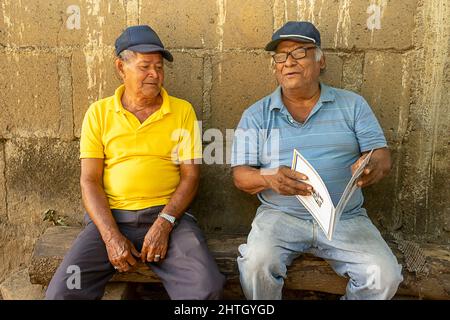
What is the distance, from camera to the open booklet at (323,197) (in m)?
2.43

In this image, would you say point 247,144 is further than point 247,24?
No

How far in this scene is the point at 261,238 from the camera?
283cm

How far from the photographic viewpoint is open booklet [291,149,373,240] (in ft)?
7.97

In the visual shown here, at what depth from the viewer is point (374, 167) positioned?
109 inches

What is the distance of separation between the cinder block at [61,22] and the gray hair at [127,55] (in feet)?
1.69

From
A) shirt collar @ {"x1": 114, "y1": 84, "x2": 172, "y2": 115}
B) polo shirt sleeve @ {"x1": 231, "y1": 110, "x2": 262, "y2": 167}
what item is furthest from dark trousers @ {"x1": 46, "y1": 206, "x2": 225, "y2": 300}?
shirt collar @ {"x1": 114, "y1": 84, "x2": 172, "y2": 115}

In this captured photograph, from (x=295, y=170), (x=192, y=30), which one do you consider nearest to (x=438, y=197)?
(x=295, y=170)

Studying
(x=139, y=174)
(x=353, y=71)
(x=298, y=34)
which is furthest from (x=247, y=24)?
(x=139, y=174)

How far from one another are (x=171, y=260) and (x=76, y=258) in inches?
21.1

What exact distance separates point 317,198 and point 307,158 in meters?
0.46

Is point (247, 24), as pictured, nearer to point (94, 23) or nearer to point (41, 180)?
point (94, 23)

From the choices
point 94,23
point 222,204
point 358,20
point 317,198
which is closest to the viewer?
point 317,198

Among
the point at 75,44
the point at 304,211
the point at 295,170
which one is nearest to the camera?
the point at 295,170

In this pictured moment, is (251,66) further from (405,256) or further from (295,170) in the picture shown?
(405,256)
